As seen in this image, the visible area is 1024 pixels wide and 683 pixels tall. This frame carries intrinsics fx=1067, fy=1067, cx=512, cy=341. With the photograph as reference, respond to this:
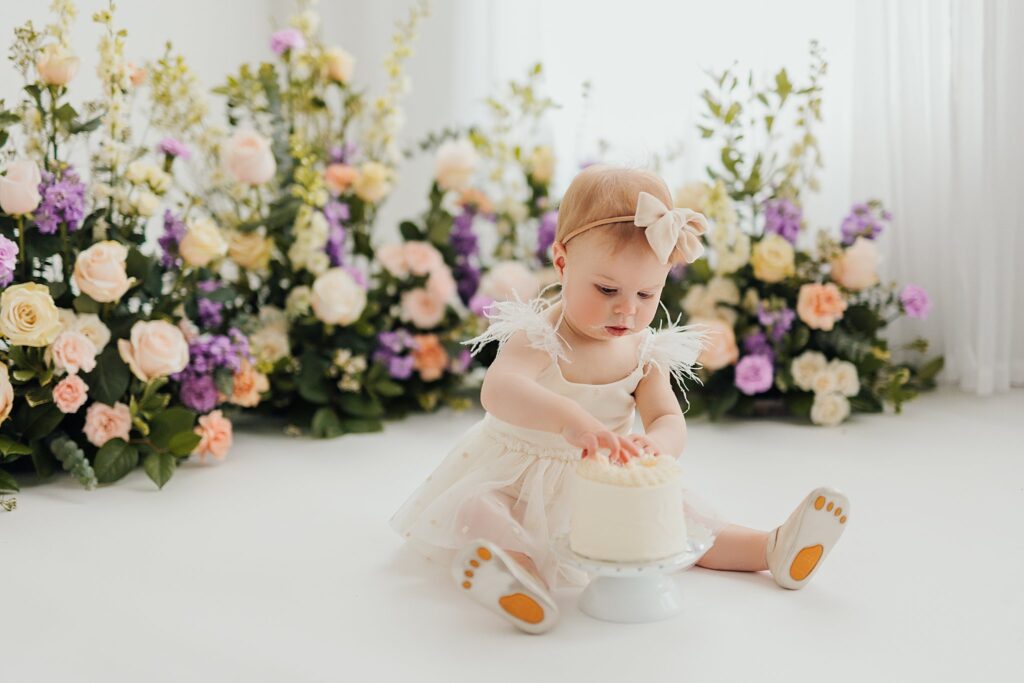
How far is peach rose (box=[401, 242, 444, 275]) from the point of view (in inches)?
121

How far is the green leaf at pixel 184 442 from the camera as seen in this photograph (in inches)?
93.8

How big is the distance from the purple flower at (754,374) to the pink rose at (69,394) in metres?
1.67

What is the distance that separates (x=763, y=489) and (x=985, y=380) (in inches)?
47.7

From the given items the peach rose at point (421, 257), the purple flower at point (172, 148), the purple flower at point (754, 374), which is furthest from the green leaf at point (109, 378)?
the purple flower at point (754, 374)

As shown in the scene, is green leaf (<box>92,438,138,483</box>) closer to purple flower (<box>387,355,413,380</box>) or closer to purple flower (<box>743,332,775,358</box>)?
purple flower (<box>387,355,413,380</box>)

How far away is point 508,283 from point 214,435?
1014 millimetres

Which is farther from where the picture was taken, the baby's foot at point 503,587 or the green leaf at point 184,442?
the green leaf at point 184,442

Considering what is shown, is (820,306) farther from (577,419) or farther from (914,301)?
(577,419)

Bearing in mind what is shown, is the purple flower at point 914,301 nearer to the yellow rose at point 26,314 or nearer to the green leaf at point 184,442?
the green leaf at point 184,442

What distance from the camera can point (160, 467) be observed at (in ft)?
7.71

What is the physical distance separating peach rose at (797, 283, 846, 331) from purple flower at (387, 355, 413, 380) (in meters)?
1.10

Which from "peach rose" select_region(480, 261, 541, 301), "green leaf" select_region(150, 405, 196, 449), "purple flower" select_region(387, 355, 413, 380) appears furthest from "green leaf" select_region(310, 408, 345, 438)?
"peach rose" select_region(480, 261, 541, 301)

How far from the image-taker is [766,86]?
3.24m

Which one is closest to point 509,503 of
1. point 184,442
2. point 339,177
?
point 184,442
